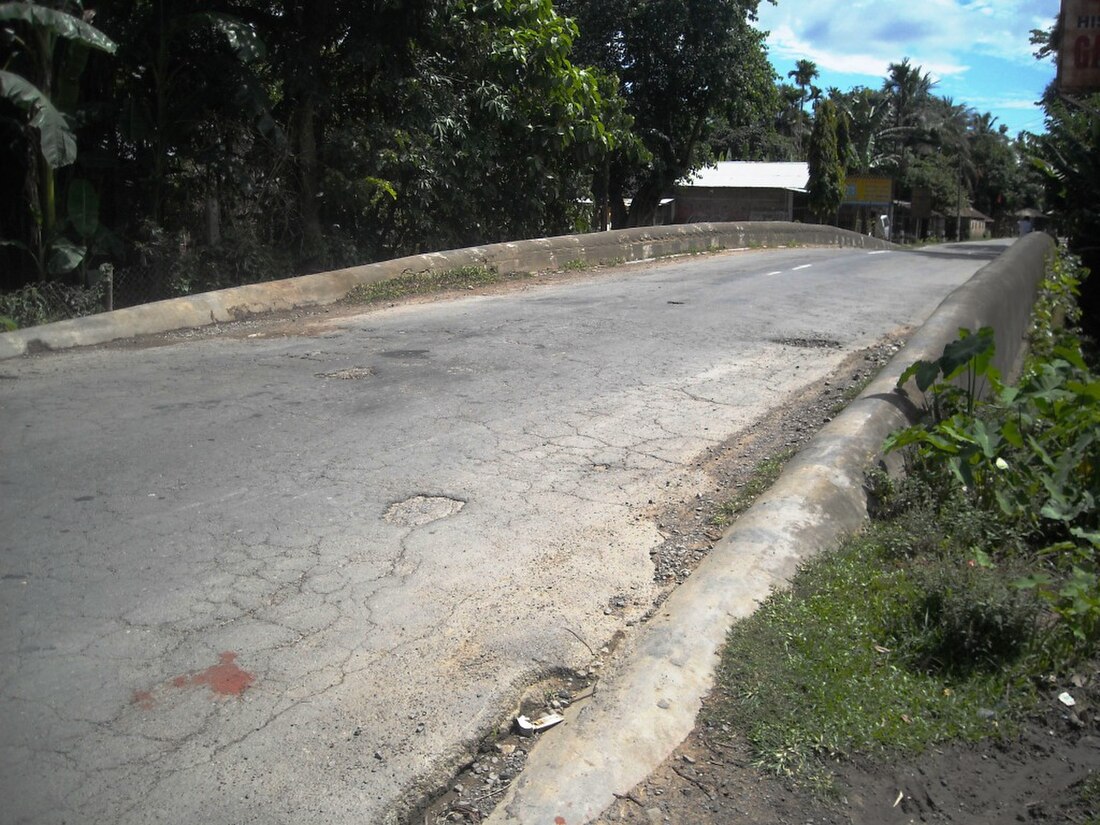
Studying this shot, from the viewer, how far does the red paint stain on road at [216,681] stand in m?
3.71

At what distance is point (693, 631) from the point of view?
4.07m

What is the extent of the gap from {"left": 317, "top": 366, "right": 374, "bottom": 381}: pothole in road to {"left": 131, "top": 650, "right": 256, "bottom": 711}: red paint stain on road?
15.5ft

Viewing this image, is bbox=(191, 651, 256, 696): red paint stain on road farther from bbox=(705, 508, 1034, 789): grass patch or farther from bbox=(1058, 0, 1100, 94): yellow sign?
bbox=(1058, 0, 1100, 94): yellow sign

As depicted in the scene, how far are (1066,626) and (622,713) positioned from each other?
200 cm

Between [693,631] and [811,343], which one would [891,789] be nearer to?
[693,631]

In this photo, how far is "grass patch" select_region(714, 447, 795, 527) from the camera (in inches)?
220

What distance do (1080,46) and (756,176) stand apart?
42.0m

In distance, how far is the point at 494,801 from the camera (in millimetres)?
3264

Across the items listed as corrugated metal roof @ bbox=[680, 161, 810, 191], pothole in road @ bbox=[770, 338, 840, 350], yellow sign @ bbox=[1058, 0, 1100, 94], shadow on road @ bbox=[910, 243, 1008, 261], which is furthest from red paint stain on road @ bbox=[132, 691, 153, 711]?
corrugated metal roof @ bbox=[680, 161, 810, 191]

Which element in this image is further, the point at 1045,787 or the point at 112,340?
the point at 112,340

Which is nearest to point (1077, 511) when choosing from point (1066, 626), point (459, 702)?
point (1066, 626)

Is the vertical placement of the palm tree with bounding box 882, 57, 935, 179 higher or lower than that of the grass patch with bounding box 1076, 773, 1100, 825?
higher

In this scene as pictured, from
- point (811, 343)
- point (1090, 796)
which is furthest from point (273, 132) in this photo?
point (1090, 796)

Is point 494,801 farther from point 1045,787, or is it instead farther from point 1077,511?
point 1077,511
